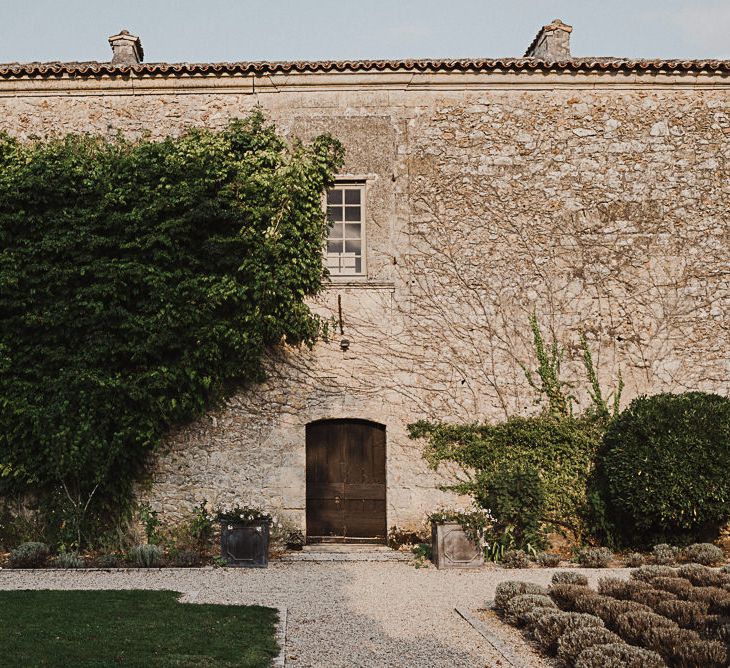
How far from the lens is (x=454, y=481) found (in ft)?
32.9

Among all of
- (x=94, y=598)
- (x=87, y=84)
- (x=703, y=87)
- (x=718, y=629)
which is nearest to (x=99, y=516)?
(x=94, y=598)

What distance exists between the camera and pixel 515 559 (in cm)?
891

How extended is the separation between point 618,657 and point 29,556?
6.89m

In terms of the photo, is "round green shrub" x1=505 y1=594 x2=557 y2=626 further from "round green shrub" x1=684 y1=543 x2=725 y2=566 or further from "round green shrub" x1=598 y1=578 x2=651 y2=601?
"round green shrub" x1=684 y1=543 x2=725 y2=566

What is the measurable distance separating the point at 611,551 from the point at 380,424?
3205mm

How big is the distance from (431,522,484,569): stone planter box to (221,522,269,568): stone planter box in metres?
2.02

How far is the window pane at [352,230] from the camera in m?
10.5

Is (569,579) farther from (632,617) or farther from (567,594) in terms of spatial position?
(632,617)

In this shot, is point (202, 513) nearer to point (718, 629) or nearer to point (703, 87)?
point (718, 629)

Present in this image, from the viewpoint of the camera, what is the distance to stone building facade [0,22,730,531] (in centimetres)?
1022

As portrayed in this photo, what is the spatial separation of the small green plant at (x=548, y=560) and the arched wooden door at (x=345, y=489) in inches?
81.0

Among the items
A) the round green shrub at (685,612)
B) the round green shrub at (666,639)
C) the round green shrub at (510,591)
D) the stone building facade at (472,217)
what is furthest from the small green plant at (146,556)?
the round green shrub at (666,639)

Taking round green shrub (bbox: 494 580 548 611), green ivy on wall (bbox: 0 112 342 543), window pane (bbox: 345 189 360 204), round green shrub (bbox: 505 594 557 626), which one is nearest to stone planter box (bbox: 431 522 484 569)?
round green shrub (bbox: 494 580 548 611)

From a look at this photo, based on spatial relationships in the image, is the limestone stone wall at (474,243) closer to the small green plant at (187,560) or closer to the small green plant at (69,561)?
the small green plant at (187,560)
